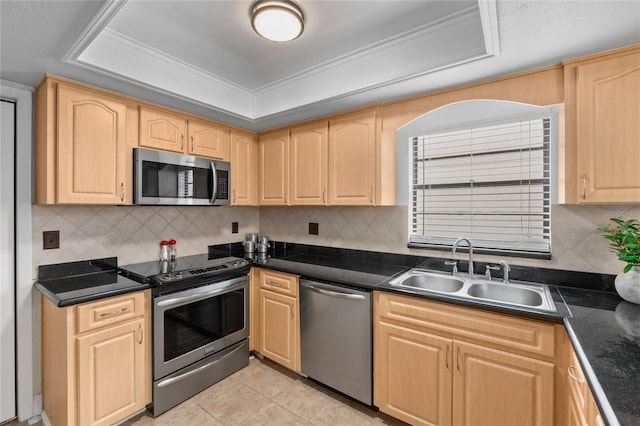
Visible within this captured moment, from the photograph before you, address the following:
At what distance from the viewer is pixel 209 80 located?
234 centimetres

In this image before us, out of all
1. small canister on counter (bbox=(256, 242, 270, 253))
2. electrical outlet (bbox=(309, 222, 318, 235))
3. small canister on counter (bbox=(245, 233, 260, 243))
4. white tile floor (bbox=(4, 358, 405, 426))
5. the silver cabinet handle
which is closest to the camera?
the silver cabinet handle

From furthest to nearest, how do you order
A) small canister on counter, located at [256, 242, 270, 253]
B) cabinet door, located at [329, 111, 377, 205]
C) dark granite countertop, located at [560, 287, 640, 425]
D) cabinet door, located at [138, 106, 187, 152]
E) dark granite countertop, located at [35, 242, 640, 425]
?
1. small canister on counter, located at [256, 242, 270, 253]
2. cabinet door, located at [329, 111, 377, 205]
3. cabinet door, located at [138, 106, 187, 152]
4. dark granite countertop, located at [35, 242, 640, 425]
5. dark granite countertop, located at [560, 287, 640, 425]

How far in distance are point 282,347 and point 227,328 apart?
47cm

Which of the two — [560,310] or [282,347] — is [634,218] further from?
[282,347]

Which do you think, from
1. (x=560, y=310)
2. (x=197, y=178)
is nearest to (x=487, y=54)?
(x=560, y=310)

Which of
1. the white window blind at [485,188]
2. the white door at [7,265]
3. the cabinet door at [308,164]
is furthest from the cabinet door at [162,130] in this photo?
the white window blind at [485,188]

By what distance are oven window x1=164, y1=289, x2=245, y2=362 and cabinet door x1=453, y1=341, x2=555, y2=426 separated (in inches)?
65.6

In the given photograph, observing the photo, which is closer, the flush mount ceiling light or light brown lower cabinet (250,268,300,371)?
the flush mount ceiling light

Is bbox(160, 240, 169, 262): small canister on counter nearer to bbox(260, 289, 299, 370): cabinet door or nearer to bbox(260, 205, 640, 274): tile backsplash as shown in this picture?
bbox(260, 289, 299, 370): cabinet door

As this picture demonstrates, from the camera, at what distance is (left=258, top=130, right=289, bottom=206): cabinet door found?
284 centimetres

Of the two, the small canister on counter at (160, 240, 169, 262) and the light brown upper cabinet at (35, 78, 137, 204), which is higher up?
the light brown upper cabinet at (35, 78, 137, 204)

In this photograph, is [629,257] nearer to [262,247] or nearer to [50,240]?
[262,247]

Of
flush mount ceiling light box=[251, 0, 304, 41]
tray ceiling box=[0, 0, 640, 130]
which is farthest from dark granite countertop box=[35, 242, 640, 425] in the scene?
flush mount ceiling light box=[251, 0, 304, 41]

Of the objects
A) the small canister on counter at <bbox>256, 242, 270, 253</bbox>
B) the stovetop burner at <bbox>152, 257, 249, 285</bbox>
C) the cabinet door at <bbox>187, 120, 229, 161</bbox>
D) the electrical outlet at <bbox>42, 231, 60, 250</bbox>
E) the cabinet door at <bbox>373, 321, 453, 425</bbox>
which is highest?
the cabinet door at <bbox>187, 120, 229, 161</bbox>
